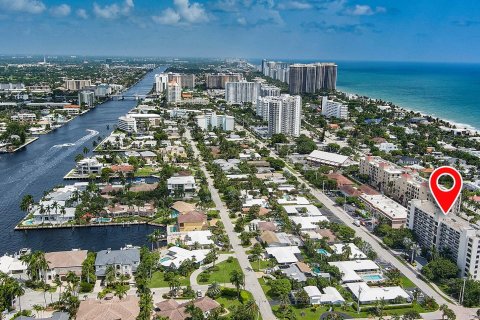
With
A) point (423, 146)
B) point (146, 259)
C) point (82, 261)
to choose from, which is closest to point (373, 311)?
point (146, 259)

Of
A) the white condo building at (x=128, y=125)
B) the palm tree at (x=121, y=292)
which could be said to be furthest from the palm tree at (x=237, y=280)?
the white condo building at (x=128, y=125)

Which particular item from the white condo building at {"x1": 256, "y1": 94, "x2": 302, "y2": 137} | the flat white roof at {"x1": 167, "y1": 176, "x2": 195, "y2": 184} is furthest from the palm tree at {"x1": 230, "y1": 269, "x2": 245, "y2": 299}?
the white condo building at {"x1": 256, "y1": 94, "x2": 302, "y2": 137}

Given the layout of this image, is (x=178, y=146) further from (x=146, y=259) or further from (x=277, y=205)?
(x=146, y=259)

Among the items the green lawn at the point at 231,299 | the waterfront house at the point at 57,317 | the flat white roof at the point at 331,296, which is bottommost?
the green lawn at the point at 231,299

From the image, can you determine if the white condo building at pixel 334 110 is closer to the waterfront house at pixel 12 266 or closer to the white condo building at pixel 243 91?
the white condo building at pixel 243 91

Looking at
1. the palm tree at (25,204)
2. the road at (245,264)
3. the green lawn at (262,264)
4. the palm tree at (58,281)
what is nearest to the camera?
the road at (245,264)

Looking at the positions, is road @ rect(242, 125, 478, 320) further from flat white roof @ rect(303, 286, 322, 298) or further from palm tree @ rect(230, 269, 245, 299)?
palm tree @ rect(230, 269, 245, 299)

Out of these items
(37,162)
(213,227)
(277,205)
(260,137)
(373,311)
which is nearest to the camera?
(373,311)

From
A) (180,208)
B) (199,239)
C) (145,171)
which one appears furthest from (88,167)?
(199,239)
